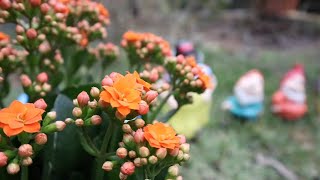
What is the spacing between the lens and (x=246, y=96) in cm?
248

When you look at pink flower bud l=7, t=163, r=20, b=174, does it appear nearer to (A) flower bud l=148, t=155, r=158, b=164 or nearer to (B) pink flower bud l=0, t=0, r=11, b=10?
(A) flower bud l=148, t=155, r=158, b=164

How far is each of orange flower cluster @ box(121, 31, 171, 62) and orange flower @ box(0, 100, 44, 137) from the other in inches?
16.2

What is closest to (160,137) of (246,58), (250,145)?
(250,145)

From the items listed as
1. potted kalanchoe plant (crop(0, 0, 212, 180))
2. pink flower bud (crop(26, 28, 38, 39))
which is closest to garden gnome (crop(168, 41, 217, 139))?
potted kalanchoe plant (crop(0, 0, 212, 180))

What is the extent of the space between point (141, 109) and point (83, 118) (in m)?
0.08

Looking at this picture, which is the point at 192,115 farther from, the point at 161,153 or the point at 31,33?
the point at 161,153

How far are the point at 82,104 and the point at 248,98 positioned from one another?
81.5 inches

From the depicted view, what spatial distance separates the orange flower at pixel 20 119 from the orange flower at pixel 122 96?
0.06 meters

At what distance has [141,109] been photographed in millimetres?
461

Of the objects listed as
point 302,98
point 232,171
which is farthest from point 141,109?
point 302,98

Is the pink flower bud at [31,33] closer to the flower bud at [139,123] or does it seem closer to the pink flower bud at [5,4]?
the pink flower bud at [5,4]

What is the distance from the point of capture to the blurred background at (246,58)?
2.10 m

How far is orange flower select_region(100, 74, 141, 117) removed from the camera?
1.45 feet

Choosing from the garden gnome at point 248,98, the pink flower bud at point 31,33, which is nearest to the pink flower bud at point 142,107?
the pink flower bud at point 31,33
